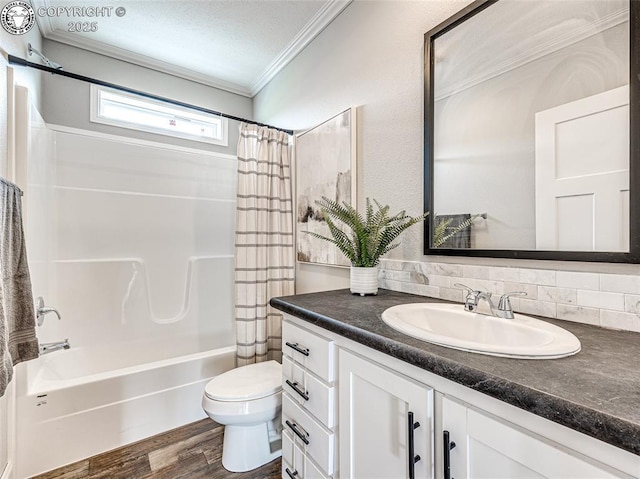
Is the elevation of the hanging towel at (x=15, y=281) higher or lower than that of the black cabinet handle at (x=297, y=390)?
higher

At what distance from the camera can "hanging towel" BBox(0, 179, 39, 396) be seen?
114 centimetres

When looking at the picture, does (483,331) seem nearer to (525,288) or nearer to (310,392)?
(525,288)

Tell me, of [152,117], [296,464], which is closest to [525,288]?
[296,464]

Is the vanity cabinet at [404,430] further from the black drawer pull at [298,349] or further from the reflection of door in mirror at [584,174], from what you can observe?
the reflection of door in mirror at [584,174]

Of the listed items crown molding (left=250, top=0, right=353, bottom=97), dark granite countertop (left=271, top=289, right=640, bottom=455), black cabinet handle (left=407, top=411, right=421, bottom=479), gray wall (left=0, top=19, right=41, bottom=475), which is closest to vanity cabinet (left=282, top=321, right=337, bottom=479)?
dark granite countertop (left=271, top=289, right=640, bottom=455)

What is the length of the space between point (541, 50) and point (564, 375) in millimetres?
1021

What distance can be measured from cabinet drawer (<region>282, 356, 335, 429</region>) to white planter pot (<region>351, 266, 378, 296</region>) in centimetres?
43

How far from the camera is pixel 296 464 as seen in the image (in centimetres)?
120

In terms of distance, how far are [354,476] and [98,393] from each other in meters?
1.59

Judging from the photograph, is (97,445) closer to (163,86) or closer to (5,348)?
(5,348)

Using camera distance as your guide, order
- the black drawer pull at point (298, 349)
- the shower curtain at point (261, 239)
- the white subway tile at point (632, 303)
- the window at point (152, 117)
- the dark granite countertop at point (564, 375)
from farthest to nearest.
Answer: the window at point (152, 117) < the shower curtain at point (261, 239) < the black drawer pull at point (298, 349) < the white subway tile at point (632, 303) < the dark granite countertop at point (564, 375)

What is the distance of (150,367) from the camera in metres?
1.87

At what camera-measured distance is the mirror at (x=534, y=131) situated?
0.83 meters

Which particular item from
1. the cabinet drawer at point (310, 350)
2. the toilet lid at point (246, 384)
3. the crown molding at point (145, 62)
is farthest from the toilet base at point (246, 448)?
the crown molding at point (145, 62)
